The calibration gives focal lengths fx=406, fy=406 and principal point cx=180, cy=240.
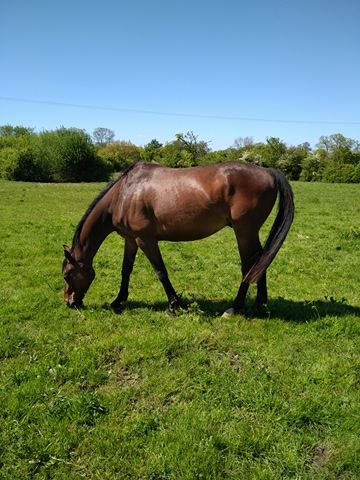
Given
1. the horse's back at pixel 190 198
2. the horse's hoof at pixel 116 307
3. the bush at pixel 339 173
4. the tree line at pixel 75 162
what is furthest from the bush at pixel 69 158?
the horse's hoof at pixel 116 307

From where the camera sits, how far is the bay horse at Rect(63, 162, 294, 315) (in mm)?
5699

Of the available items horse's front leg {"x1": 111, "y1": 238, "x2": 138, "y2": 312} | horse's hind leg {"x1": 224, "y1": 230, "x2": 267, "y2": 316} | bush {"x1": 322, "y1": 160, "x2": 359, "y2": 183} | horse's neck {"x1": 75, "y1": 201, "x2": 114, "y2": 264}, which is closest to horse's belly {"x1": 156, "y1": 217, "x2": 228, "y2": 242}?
horse's hind leg {"x1": 224, "y1": 230, "x2": 267, "y2": 316}

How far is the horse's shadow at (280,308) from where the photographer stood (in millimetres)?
6070

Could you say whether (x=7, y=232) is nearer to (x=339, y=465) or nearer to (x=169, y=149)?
(x=339, y=465)

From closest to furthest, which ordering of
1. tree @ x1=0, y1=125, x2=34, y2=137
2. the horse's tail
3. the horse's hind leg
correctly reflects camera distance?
the horse's tail < the horse's hind leg < tree @ x1=0, y1=125, x2=34, y2=137

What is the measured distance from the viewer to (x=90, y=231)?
6559 mm

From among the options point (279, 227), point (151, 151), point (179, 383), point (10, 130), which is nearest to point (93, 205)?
point (279, 227)

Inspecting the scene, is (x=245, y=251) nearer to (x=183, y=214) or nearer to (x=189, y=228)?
(x=189, y=228)

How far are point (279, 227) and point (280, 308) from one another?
1380 millimetres

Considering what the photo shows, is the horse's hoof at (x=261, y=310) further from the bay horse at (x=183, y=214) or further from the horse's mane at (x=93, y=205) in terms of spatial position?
the horse's mane at (x=93, y=205)

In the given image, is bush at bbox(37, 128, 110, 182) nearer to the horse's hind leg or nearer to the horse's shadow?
the horse's shadow

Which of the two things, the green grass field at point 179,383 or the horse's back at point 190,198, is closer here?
the green grass field at point 179,383

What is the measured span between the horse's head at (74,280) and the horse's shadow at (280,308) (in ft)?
1.50

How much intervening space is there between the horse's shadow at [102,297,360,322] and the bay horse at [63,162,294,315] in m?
0.22
